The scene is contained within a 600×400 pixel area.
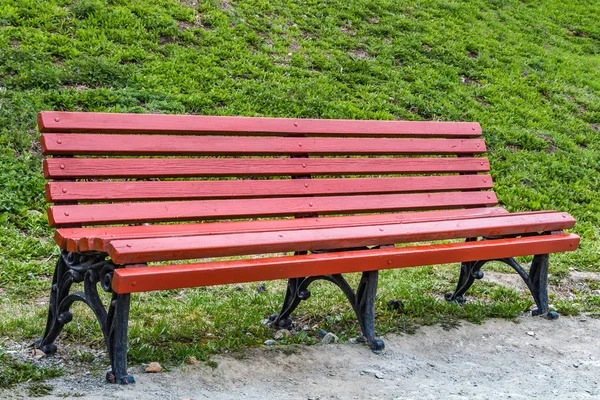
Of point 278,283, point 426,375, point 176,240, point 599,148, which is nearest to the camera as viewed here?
point 176,240

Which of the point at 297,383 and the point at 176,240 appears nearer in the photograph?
the point at 176,240

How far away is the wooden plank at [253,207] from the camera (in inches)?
139

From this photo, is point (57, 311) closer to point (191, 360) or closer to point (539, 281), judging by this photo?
point (191, 360)

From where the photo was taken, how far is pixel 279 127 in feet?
14.1

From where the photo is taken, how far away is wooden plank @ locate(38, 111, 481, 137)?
11.9 ft

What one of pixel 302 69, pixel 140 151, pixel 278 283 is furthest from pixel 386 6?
pixel 140 151

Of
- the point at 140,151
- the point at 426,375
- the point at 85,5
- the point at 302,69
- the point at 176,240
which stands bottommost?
the point at 426,375

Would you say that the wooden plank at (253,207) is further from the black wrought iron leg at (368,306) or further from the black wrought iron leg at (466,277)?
the black wrought iron leg at (368,306)

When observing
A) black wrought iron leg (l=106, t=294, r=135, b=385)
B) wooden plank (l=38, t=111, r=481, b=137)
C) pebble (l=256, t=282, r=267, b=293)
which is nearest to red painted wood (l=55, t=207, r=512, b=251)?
black wrought iron leg (l=106, t=294, r=135, b=385)

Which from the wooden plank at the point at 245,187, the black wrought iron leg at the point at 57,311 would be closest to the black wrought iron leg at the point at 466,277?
the wooden plank at the point at 245,187

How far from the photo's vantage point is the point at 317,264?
3377mm

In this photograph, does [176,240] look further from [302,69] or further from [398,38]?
[398,38]

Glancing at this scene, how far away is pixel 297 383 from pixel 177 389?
21.2 inches

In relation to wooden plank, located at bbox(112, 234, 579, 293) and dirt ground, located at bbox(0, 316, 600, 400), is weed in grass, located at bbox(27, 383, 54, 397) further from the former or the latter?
wooden plank, located at bbox(112, 234, 579, 293)
